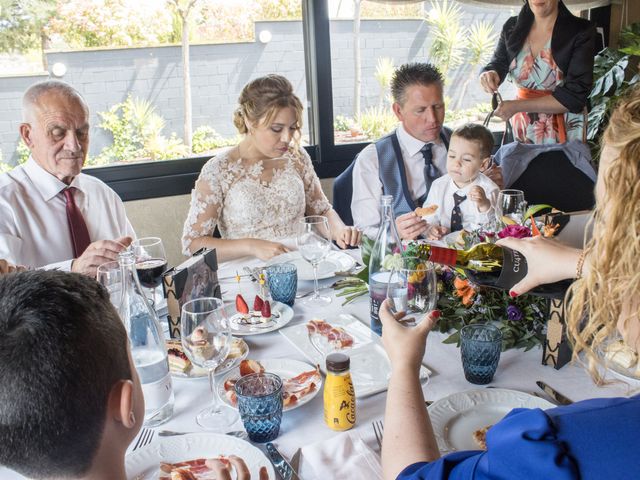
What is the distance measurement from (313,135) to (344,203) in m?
1.08

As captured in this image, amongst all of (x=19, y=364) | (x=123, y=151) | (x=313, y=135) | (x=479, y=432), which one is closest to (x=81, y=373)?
(x=19, y=364)

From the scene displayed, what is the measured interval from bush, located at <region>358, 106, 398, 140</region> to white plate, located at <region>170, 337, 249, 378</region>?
2.81m

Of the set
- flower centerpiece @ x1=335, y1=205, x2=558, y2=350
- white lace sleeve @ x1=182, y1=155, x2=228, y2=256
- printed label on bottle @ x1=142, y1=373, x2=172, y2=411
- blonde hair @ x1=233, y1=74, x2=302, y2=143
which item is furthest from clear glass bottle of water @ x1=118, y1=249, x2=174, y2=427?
blonde hair @ x1=233, y1=74, x2=302, y2=143

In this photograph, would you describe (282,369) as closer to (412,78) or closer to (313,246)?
(313,246)

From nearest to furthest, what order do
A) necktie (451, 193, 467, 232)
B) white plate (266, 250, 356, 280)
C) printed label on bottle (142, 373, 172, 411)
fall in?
printed label on bottle (142, 373, 172, 411) → white plate (266, 250, 356, 280) → necktie (451, 193, 467, 232)

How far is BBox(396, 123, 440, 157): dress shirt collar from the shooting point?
2812 mm

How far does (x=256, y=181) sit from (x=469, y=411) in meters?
1.76

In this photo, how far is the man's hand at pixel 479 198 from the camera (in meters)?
2.43

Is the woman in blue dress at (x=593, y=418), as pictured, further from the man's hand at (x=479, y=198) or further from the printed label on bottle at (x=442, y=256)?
the man's hand at (x=479, y=198)

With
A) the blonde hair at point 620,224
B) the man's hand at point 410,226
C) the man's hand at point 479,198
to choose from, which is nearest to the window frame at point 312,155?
the man's hand at point 479,198

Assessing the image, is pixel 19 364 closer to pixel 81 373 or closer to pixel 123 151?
pixel 81 373

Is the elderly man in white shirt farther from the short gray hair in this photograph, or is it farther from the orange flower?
the orange flower

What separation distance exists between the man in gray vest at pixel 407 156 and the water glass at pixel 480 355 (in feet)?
4.93

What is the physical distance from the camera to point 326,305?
64.3 inches
